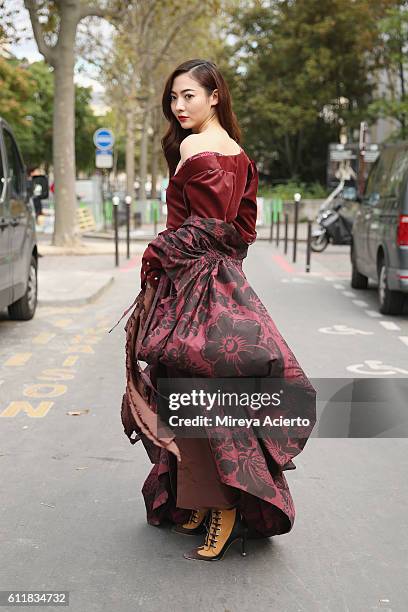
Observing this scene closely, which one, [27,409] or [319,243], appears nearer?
[27,409]

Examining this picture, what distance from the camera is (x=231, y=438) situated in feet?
10.9

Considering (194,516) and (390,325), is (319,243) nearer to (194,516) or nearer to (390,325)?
(390,325)

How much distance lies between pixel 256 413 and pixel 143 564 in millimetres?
727

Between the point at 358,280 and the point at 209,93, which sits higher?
the point at 209,93

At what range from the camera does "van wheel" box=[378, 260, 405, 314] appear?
409 inches

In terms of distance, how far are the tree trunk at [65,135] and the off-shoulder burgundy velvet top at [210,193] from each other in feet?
57.1

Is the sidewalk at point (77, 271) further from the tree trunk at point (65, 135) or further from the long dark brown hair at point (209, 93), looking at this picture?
the long dark brown hair at point (209, 93)

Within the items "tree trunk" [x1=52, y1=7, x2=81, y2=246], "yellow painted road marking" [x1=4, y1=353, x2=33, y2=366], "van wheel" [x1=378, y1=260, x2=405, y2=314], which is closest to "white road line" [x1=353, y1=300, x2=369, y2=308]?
"van wheel" [x1=378, y1=260, x2=405, y2=314]

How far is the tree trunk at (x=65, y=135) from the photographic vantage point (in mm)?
20109

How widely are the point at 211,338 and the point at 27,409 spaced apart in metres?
3.04

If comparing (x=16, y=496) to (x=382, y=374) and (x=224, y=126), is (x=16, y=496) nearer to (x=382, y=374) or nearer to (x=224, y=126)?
(x=224, y=126)

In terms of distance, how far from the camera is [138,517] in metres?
3.98

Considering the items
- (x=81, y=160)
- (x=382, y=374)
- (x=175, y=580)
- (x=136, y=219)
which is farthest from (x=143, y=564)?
(x=81, y=160)

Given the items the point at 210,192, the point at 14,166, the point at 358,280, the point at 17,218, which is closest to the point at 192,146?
the point at 210,192
